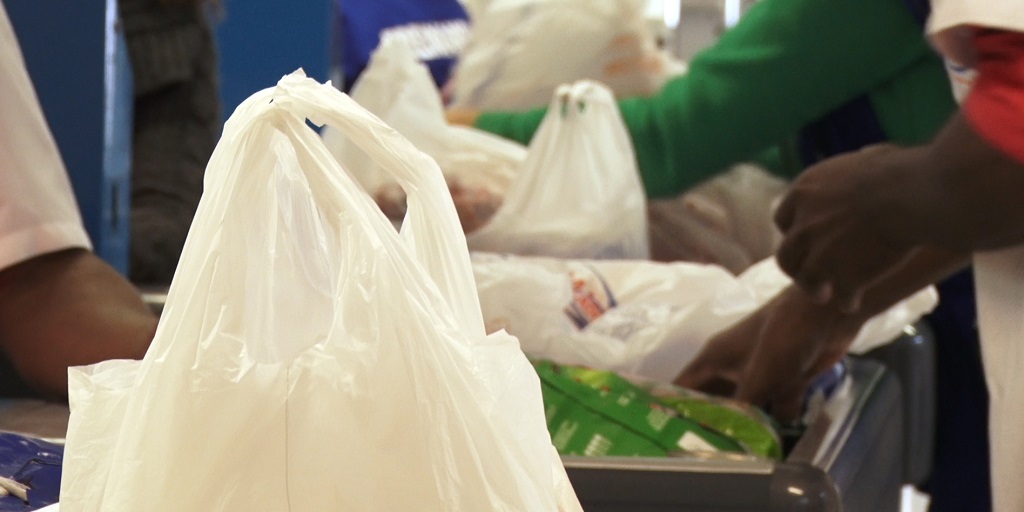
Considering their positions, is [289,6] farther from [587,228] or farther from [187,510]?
[187,510]

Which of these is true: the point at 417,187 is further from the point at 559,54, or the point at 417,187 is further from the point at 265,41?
the point at 559,54

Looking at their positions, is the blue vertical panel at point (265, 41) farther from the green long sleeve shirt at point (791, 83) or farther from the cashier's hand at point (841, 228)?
the cashier's hand at point (841, 228)

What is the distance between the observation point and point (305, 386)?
484 mm

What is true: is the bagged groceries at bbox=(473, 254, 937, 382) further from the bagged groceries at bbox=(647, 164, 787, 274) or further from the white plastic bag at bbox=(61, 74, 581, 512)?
the white plastic bag at bbox=(61, 74, 581, 512)

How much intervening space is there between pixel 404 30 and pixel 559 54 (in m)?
0.60

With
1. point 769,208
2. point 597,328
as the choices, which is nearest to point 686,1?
point 769,208

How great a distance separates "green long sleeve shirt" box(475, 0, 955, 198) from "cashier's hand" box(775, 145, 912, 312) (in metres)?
0.38

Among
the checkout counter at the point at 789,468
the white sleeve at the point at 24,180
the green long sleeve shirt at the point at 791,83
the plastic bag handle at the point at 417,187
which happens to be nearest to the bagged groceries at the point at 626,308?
the checkout counter at the point at 789,468

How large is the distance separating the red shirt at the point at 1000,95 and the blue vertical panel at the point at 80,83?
0.91 meters

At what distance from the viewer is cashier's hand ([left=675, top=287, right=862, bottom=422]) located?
128cm

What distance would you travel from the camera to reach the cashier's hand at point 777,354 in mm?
1279

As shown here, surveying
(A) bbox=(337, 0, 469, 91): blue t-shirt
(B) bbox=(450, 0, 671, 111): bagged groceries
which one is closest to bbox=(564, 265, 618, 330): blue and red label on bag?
(B) bbox=(450, 0, 671, 111): bagged groceries

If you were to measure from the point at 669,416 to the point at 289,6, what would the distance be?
1235 millimetres

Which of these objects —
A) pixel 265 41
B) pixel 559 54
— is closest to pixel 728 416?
pixel 265 41
